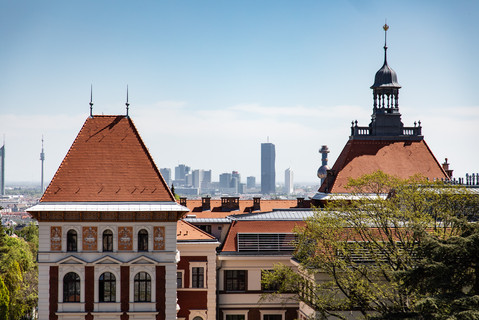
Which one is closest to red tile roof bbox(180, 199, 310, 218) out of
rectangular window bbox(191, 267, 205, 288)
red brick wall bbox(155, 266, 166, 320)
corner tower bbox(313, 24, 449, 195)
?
corner tower bbox(313, 24, 449, 195)

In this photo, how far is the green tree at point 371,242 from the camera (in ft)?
131

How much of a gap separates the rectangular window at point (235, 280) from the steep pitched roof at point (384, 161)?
12.9 metres

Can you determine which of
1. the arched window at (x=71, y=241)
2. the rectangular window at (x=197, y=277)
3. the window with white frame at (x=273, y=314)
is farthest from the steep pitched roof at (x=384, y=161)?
the arched window at (x=71, y=241)

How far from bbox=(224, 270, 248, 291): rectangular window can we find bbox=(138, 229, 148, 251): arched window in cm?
1136

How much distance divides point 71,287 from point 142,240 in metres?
5.20

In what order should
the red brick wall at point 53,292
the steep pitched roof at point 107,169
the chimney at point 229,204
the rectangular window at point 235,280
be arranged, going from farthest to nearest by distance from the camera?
the chimney at point 229,204 → the rectangular window at point 235,280 → the steep pitched roof at point 107,169 → the red brick wall at point 53,292

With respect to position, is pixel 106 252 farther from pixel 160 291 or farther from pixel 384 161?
pixel 384 161

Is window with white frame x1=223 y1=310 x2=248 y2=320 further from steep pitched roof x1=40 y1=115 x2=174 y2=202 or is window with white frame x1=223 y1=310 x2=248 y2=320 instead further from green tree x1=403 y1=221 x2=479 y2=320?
green tree x1=403 y1=221 x2=479 y2=320

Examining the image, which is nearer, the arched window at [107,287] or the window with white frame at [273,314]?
the arched window at [107,287]

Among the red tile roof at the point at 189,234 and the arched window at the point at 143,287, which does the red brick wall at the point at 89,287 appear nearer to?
the arched window at the point at 143,287

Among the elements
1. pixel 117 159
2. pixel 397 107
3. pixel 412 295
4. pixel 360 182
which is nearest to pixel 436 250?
pixel 412 295

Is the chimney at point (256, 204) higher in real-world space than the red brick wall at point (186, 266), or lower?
higher

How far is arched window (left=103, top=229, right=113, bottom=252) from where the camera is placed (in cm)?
4353

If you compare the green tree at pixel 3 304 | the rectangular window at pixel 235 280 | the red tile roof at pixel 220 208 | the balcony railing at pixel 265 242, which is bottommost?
the green tree at pixel 3 304
